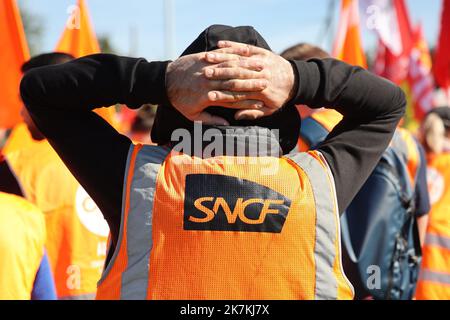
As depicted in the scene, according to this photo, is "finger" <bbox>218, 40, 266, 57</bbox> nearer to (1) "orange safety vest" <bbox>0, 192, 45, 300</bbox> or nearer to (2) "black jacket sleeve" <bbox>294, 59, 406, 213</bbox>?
(2) "black jacket sleeve" <bbox>294, 59, 406, 213</bbox>

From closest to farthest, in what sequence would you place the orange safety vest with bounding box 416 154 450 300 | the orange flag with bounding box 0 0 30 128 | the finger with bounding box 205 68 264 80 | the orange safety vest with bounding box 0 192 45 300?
the finger with bounding box 205 68 264 80
the orange safety vest with bounding box 0 192 45 300
the orange safety vest with bounding box 416 154 450 300
the orange flag with bounding box 0 0 30 128

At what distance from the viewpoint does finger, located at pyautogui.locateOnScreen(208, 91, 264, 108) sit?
156 centimetres

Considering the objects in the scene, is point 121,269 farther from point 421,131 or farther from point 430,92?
point 430,92

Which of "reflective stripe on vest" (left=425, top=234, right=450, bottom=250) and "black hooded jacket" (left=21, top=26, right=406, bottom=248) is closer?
"black hooded jacket" (left=21, top=26, right=406, bottom=248)

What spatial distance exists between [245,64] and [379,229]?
212 centimetres

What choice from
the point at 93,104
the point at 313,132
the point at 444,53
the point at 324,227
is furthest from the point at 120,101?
the point at 444,53

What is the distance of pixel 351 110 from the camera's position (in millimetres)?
1756

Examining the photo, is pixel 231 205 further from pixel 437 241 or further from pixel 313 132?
pixel 437 241

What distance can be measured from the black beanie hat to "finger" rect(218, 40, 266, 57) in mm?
48

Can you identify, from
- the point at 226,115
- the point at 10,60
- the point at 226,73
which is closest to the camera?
the point at 226,73

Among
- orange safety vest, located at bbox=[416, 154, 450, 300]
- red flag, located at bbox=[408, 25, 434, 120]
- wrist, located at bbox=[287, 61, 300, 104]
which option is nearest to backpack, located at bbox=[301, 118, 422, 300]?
orange safety vest, located at bbox=[416, 154, 450, 300]

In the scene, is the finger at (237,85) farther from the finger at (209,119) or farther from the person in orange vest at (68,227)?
the person in orange vest at (68,227)

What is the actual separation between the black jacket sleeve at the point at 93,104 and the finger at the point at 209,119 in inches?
3.7

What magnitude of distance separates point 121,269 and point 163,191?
0.21 metres
